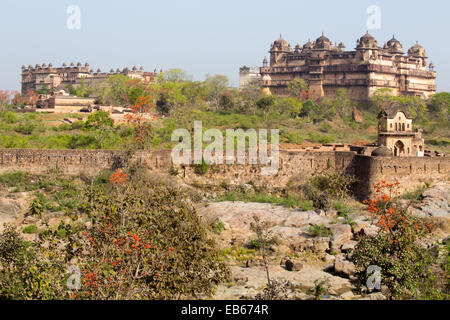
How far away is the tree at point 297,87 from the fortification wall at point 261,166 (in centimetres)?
3575

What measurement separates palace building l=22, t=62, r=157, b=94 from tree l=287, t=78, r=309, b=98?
2783 cm

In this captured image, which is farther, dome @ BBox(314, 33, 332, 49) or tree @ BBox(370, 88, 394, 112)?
dome @ BBox(314, 33, 332, 49)

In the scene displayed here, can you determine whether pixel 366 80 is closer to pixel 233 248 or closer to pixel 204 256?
pixel 233 248

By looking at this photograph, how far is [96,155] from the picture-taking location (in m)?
27.9

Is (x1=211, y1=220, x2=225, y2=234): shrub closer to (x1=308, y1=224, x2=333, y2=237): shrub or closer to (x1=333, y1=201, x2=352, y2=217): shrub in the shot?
(x1=308, y1=224, x2=333, y2=237): shrub

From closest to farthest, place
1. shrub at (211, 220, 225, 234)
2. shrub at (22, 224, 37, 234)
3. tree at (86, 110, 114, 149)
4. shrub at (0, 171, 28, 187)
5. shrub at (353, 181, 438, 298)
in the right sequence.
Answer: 1. shrub at (353, 181, 438, 298)
2. shrub at (22, 224, 37, 234)
3. shrub at (211, 220, 225, 234)
4. shrub at (0, 171, 28, 187)
5. tree at (86, 110, 114, 149)

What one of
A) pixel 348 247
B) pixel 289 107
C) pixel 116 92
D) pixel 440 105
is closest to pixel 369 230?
pixel 348 247

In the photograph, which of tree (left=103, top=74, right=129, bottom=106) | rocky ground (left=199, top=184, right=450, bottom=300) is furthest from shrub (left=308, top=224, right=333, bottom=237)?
tree (left=103, top=74, right=129, bottom=106)

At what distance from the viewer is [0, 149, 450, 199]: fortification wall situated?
27.5m

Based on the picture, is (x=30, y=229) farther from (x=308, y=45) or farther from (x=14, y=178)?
(x=308, y=45)

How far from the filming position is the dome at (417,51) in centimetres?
7393

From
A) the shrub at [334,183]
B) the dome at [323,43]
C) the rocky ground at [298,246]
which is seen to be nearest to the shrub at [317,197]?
the shrub at [334,183]

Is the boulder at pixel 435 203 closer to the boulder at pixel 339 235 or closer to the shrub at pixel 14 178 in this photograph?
the boulder at pixel 339 235

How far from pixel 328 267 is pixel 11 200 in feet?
44.7
